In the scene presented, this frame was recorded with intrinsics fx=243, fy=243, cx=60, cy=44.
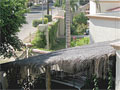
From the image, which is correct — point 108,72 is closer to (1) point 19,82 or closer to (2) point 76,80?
(2) point 76,80

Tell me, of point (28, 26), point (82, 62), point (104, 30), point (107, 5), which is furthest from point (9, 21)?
point (28, 26)

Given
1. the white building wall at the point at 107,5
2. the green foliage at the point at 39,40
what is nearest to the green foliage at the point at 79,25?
the white building wall at the point at 107,5

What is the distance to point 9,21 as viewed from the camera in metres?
10.9

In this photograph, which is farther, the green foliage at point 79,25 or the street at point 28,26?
the green foliage at point 79,25

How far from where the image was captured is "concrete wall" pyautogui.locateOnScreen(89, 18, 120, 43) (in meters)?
14.9

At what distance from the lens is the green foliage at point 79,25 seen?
37.2m

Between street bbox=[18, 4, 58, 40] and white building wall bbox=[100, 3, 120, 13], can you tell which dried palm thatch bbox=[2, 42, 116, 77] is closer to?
white building wall bbox=[100, 3, 120, 13]

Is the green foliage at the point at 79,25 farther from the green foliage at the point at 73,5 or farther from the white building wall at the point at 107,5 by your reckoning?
the white building wall at the point at 107,5

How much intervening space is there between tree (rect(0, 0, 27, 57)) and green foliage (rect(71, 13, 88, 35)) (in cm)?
2545

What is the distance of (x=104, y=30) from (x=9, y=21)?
7054 millimetres

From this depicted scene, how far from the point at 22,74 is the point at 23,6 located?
3461 mm

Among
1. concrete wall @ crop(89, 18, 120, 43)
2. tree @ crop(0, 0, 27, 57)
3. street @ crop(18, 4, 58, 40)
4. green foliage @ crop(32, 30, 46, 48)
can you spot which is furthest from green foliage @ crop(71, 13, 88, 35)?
tree @ crop(0, 0, 27, 57)

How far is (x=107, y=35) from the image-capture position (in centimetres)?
1554

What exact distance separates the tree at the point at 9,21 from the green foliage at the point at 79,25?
Answer: 25.5 metres
